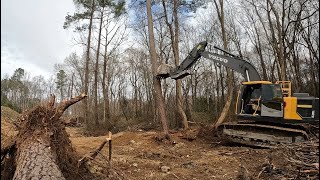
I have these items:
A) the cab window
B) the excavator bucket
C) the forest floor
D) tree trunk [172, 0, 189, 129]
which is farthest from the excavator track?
tree trunk [172, 0, 189, 129]

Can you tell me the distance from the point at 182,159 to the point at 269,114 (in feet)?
11.5

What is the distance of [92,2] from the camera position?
82.4ft

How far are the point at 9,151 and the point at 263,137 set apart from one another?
8.19m

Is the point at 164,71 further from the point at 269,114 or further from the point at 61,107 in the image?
the point at 61,107

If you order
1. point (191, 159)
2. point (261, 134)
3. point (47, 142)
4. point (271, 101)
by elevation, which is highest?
point (271, 101)

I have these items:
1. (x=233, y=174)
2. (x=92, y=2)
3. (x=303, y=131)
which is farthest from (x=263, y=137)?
(x=92, y=2)

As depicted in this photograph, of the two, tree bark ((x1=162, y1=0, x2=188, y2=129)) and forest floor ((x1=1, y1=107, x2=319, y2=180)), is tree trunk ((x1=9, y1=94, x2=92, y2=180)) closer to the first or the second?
forest floor ((x1=1, y1=107, x2=319, y2=180))

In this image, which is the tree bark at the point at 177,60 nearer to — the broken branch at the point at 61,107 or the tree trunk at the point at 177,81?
the tree trunk at the point at 177,81

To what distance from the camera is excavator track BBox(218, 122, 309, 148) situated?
36.0 feet

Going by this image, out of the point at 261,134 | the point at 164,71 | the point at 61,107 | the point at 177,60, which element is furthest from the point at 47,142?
the point at 177,60

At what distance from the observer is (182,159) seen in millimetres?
9891

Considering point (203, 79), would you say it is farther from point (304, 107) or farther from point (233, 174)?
point (233, 174)

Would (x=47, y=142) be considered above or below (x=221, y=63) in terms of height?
below

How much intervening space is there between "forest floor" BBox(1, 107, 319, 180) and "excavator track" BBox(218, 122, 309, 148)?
1.25 ft
